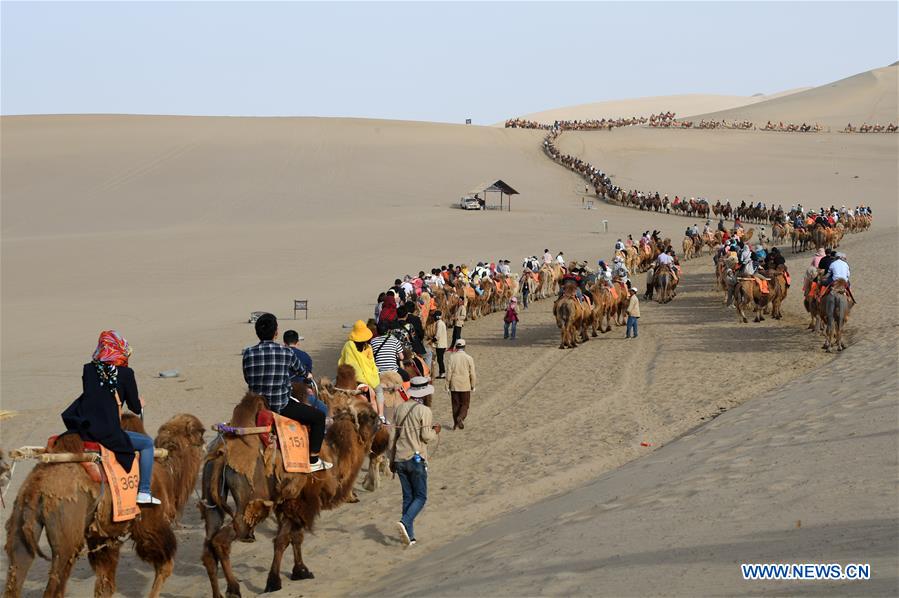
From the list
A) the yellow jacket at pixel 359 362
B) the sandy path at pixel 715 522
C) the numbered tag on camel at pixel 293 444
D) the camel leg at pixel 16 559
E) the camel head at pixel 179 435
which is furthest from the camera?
the yellow jacket at pixel 359 362

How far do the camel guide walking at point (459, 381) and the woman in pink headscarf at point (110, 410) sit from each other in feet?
22.2

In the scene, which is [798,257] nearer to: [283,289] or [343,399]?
[283,289]

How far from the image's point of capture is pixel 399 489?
1191cm

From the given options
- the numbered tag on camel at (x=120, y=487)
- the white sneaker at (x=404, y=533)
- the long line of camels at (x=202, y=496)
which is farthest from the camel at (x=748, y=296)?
the numbered tag on camel at (x=120, y=487)

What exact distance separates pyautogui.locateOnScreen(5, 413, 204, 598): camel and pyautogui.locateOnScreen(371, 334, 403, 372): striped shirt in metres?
4.90

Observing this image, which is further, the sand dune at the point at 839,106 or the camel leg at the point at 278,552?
the sand dune at the point at 839,106

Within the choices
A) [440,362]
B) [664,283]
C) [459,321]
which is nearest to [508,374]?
[440,362]

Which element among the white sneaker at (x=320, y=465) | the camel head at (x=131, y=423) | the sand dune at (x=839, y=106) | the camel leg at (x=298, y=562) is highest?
the sand dune at (x=839, y=106)

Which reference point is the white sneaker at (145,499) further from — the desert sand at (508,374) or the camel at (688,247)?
the camel at (688,247)

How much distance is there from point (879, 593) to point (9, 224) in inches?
2111

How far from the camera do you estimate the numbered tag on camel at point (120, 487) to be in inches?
293

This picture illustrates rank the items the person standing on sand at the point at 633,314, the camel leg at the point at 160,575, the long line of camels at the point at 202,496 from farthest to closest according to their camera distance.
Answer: the person standing on sand at the point at 633,314 < the camel leg at the point at 160,575 < the long line of camels at the point at 202,496

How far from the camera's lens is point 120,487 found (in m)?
7.51

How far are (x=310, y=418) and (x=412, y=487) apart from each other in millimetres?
1347
